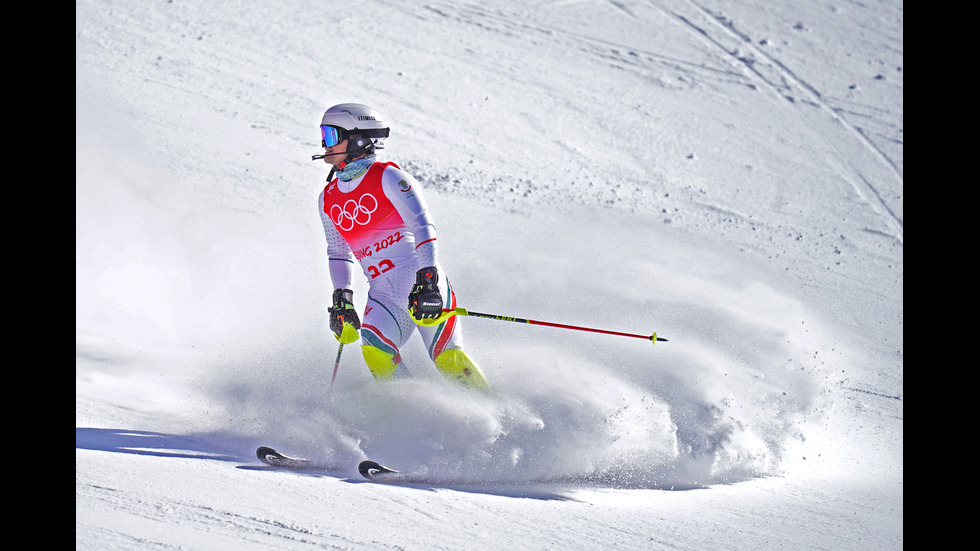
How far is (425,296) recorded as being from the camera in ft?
15.2

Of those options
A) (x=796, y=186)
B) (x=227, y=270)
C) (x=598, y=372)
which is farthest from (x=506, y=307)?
(x=796, y=186)

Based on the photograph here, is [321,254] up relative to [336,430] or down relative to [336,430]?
up

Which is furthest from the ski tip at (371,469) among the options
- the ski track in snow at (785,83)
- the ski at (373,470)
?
the ski track in snow at (785,83)

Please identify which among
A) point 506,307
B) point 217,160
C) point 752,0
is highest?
point 752,0

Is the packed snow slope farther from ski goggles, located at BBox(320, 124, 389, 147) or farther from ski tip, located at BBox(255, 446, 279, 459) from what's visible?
ski goggles, located at BBox(320, 124, 389, 147)

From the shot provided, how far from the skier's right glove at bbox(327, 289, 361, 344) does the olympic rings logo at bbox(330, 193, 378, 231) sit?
39cm

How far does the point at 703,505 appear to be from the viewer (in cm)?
491

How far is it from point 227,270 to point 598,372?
12.1 feet

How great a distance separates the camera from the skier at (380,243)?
4879 millimetres

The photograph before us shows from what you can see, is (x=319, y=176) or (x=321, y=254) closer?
(x=321, y=254)

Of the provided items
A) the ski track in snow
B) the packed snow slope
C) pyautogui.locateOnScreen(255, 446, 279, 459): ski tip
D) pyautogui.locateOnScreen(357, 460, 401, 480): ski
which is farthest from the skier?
the ski track in snow

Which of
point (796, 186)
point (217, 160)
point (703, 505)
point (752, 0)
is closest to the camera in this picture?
point (703, 505)

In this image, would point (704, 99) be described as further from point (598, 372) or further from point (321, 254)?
point (598, 372)

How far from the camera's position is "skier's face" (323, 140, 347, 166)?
495 cm
